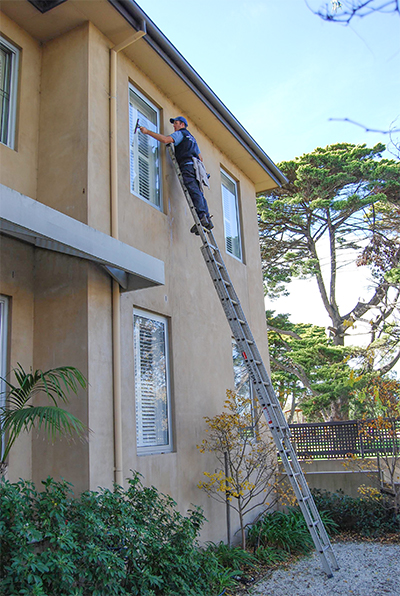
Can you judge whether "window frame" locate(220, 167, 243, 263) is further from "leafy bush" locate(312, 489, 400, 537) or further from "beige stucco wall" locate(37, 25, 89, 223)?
"leafy bush" locate(312, 489, 400, 537)

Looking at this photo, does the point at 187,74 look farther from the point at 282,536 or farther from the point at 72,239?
the point at 282,536

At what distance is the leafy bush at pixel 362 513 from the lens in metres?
8.24

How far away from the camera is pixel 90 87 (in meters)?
6.32

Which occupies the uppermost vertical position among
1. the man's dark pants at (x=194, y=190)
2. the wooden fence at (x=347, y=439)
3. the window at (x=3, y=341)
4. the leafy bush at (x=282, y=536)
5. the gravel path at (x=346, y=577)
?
the man's dark pants at (x=194, y=190)

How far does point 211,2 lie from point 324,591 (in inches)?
224

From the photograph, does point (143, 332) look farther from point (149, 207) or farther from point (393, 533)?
point (393, 533)

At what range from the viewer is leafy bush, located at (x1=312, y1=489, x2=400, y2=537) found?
824 centimetres

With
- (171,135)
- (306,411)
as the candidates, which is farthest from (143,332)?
(306,411)

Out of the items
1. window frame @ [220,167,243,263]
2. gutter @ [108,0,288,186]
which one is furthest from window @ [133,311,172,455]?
gutter @ [108,0,288,186]

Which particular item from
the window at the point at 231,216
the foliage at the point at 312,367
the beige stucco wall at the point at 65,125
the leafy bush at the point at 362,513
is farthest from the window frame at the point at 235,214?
the foliage at the point at 312,367

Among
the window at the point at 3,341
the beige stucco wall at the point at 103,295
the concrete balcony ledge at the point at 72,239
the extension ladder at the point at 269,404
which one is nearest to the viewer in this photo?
the concrete balcony ledge at the point at 72,239

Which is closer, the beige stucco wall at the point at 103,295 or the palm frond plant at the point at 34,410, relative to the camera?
the palm frond plant at the point at 34,410

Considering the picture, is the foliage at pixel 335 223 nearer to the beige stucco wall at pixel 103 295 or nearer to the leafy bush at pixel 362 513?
the leafy bush at pixel 362 513

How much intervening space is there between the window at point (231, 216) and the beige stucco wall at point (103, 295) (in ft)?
5.46
